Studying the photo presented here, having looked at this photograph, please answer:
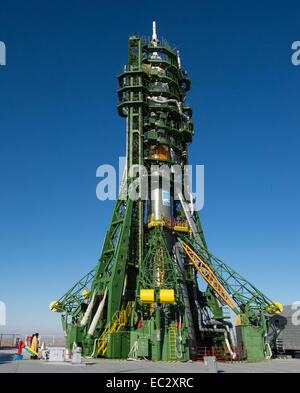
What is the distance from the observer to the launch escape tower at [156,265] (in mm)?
27406

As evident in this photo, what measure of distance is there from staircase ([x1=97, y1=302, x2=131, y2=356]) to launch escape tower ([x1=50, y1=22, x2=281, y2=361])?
88 mm

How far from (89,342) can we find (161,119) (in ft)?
91.0

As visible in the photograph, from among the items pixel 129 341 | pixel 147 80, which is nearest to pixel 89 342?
pixel 129 341

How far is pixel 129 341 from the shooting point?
91.0 feet

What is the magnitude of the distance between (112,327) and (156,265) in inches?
294

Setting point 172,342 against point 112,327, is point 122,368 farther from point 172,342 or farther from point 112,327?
point 112,327

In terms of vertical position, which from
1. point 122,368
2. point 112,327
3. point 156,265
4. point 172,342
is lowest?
point 122,368

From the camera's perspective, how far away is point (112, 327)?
28.2 meters

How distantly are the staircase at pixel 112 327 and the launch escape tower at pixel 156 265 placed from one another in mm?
88

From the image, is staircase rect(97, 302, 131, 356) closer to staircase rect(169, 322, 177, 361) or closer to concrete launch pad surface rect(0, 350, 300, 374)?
staircase rect(169, 322, 177, 361)

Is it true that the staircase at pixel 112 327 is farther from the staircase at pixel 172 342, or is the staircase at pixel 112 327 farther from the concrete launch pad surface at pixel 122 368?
the concrete launch pad surface at pixel 122 368

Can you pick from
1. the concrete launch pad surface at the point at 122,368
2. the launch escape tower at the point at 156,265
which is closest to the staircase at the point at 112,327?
the launch escape tower at the point at 156,265

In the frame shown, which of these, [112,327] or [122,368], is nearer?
[122,368]

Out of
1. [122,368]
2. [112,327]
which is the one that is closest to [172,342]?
[112,327]
